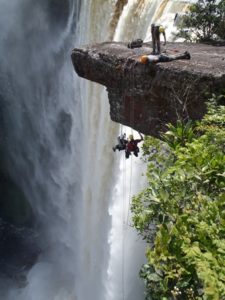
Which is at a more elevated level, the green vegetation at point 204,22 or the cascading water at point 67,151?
the green vegetation at point 204,22

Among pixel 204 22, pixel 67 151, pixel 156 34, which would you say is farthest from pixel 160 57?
pixel 67 151

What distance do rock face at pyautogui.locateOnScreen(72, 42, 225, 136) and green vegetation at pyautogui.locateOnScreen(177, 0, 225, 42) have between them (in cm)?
72

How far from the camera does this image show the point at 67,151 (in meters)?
14.9

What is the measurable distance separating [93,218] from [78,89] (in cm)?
432

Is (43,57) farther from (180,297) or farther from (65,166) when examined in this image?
(180,297)

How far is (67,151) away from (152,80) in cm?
869

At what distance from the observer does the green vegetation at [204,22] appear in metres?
8.18

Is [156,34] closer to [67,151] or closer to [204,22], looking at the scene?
[204,22]

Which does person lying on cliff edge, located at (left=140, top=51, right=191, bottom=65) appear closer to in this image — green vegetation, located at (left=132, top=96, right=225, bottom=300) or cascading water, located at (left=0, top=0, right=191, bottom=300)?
green vegetation, located at (left=132, top=96, right=225, bottom=300)

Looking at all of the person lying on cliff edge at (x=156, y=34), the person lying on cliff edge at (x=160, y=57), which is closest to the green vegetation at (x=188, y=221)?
the person lying on cliff edge at (x=160, y=57)

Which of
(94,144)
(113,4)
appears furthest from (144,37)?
(94,144)

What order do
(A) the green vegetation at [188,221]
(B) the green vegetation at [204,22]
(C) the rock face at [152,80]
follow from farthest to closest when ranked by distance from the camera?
(B) the green vegetation at [204,22] < (C) the rock face at [152,80] < (A) the green vegetation at [188,221]

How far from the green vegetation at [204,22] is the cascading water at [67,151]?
92cm

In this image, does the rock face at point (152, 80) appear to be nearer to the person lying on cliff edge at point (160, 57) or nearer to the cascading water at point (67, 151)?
the person lying on cliff edge at point (160, 57)
